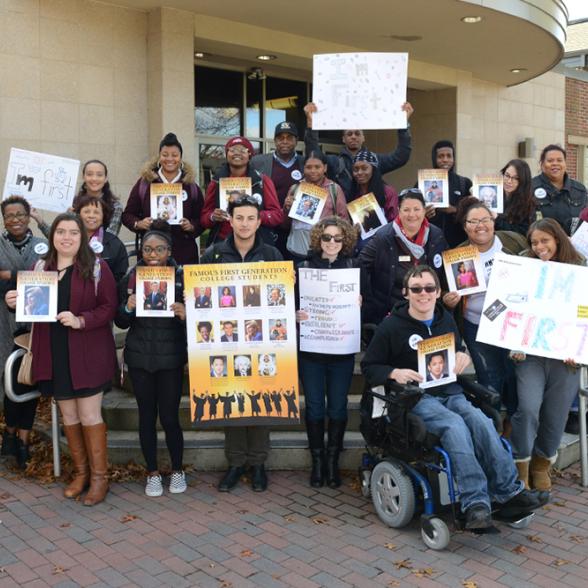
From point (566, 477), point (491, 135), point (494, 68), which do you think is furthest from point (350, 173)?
point (491, 135)

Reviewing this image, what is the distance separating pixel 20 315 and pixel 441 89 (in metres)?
10.5

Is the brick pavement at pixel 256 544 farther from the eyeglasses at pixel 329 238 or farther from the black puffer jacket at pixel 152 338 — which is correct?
the eyeglasses at pixel 329 238

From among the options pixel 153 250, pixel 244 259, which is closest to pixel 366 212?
pixel 244 259

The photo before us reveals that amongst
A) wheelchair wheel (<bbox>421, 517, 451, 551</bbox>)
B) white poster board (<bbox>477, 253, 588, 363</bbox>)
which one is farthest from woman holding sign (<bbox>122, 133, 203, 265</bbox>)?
wheelchair wheel (<bbox>421, 517, 451, 551</bbox>)

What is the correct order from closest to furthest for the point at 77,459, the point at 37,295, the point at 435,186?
the point at 37,295 → the point at 77,459 → the point at 435,186

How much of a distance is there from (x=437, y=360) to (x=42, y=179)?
3634mm

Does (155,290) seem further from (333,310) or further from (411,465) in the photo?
(411,465)

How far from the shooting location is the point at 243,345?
16.0ft

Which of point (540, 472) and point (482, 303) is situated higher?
point (482, 303)

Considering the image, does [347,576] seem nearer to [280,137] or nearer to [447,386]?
[447,386]

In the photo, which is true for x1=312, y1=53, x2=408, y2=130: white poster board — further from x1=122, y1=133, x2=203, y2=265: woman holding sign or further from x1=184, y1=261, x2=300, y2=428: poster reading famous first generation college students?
x1=184, y1=261, x2=300, y2=428: poster reading famous first generation college students

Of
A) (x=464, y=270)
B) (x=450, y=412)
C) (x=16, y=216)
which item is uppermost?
(x=16, y=216)

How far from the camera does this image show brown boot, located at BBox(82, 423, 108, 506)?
4.84 metres

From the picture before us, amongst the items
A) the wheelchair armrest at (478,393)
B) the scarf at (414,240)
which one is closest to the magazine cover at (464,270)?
the scarf at (414,240)
